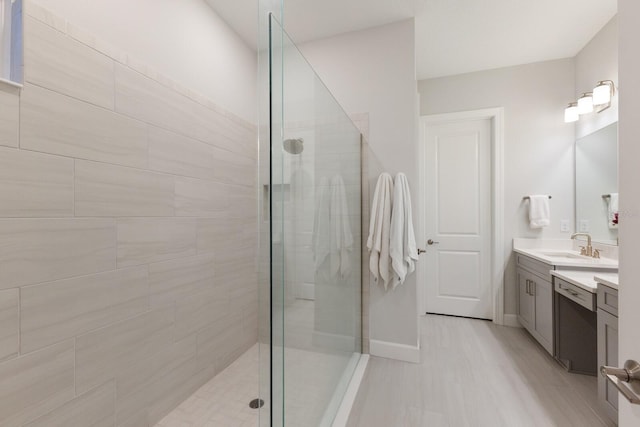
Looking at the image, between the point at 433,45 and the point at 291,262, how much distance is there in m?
2.64

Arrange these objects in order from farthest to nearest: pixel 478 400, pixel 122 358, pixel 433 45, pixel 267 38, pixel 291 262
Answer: pixel 433 45 < pixel 478 400 < pixel 122 358 < pixel 291 262 < pixel 267 38

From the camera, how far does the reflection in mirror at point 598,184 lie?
238 cm

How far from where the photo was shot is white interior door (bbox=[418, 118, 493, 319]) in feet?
10.5

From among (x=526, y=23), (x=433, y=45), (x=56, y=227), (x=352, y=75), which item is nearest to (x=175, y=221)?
(x=56, y=227)

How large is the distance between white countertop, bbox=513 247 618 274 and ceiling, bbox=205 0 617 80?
1926mm

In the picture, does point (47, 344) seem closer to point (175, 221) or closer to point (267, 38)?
point (175, 221)

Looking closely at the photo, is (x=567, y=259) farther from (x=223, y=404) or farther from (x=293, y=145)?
(x=223, y=404)

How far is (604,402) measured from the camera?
1.62 metres

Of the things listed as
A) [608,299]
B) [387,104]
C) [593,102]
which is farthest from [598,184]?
[387,104]

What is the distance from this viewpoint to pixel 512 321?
9.96ft

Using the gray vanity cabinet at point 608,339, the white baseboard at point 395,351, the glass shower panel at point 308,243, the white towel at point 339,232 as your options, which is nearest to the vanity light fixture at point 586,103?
the gray vanity cabinet at point 608,339

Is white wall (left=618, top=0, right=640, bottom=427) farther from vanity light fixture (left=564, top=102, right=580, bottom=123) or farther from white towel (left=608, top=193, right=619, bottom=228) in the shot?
vanity light fixture (left=564, top=102, right=580, bottom=123)

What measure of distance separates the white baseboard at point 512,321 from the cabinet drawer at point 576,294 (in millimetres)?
1034

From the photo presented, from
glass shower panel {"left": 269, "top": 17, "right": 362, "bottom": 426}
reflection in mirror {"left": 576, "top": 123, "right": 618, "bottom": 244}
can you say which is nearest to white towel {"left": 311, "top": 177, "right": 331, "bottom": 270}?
glass shower panel {"left": 269, "top": 17, "right": 362, "bottom": 426}
